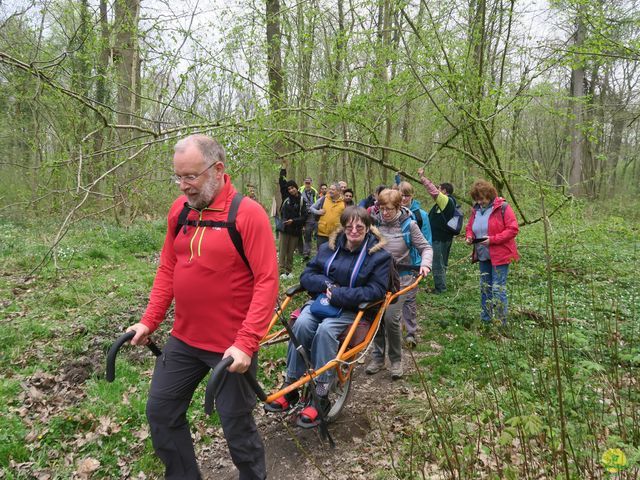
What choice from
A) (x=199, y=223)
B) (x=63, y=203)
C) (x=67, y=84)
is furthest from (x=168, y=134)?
(x=199, y=223)

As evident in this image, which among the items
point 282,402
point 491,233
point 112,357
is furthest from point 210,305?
point 491,233

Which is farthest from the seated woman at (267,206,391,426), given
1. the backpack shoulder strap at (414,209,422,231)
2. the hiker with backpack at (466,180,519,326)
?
the hiker with backpack at (466,180,519,326)

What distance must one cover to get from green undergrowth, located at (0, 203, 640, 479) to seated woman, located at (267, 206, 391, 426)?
847mm

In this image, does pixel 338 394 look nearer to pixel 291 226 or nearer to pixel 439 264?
pixel 439 264

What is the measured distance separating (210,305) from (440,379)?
3.21 m

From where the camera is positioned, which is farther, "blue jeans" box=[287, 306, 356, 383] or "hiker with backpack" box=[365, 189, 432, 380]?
"hiker with backpack" box=[365, 189, 432, 380]

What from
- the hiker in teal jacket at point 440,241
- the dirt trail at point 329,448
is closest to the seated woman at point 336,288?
the dirt trail at point 329,448

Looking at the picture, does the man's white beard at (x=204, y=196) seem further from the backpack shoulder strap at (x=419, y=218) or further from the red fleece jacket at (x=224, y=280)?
the backpack shoulder strap at (x=419, y=218)

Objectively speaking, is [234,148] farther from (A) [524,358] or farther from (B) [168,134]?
(A) [524,358]

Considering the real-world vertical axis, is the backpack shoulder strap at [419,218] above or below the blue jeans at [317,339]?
above

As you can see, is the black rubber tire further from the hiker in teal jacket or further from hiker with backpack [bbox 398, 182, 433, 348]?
the hiker in teal jacket

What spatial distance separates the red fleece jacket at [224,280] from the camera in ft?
8.32

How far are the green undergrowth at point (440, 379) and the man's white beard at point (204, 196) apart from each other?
Answer: 1602mm

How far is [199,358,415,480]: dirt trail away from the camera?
3447mm
